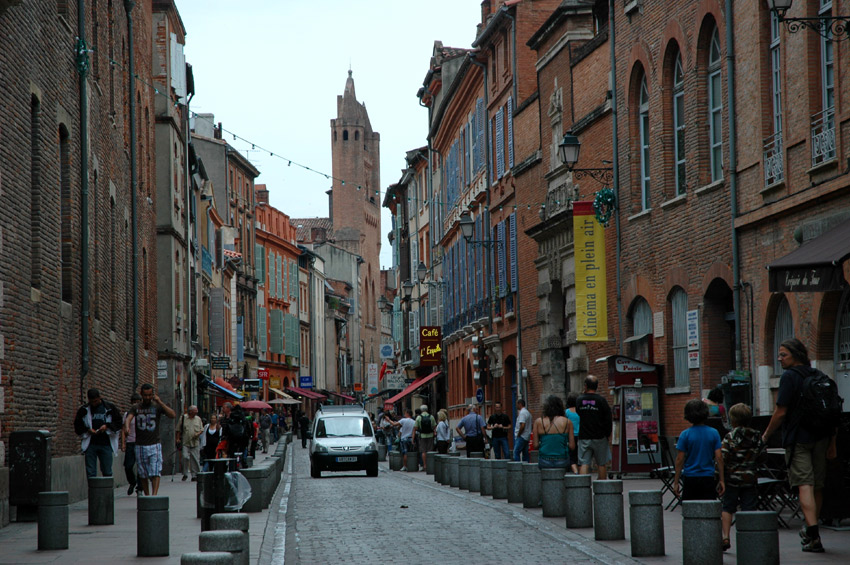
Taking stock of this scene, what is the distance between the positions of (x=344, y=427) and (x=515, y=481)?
48.0ft

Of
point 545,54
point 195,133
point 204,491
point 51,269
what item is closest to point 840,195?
point 204,491

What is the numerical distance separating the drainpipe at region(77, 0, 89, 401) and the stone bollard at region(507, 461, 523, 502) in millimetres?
7663

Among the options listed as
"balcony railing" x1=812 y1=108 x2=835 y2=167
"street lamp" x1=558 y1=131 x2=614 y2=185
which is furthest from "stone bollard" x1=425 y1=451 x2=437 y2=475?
"balcony railing" x1=812 y1=108 x2=835 y2=167

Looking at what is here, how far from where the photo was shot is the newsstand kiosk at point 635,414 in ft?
74.7

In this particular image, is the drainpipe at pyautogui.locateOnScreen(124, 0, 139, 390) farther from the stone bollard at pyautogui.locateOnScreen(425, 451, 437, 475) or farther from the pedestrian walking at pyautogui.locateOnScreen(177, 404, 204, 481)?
the stone bollard at pyautogui.locateOnScreen(425, 451, 437, 475)

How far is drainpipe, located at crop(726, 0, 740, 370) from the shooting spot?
20266 mm

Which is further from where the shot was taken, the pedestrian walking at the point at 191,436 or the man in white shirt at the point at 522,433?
the pedestrian walking at the point at 191,436

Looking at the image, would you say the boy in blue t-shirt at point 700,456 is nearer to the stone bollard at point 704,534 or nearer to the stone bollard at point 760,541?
the stone bollard at point 704,534

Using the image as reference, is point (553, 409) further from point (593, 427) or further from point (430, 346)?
point (430, 346)

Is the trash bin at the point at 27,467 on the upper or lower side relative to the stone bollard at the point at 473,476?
upper

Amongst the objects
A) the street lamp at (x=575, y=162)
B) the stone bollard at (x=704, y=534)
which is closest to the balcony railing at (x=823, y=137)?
the stone bollard at (x=704, y=534)

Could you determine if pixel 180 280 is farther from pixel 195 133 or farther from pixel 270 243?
pixel 270 243

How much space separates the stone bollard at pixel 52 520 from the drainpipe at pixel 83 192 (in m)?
9.89

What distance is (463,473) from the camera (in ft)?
79.4
